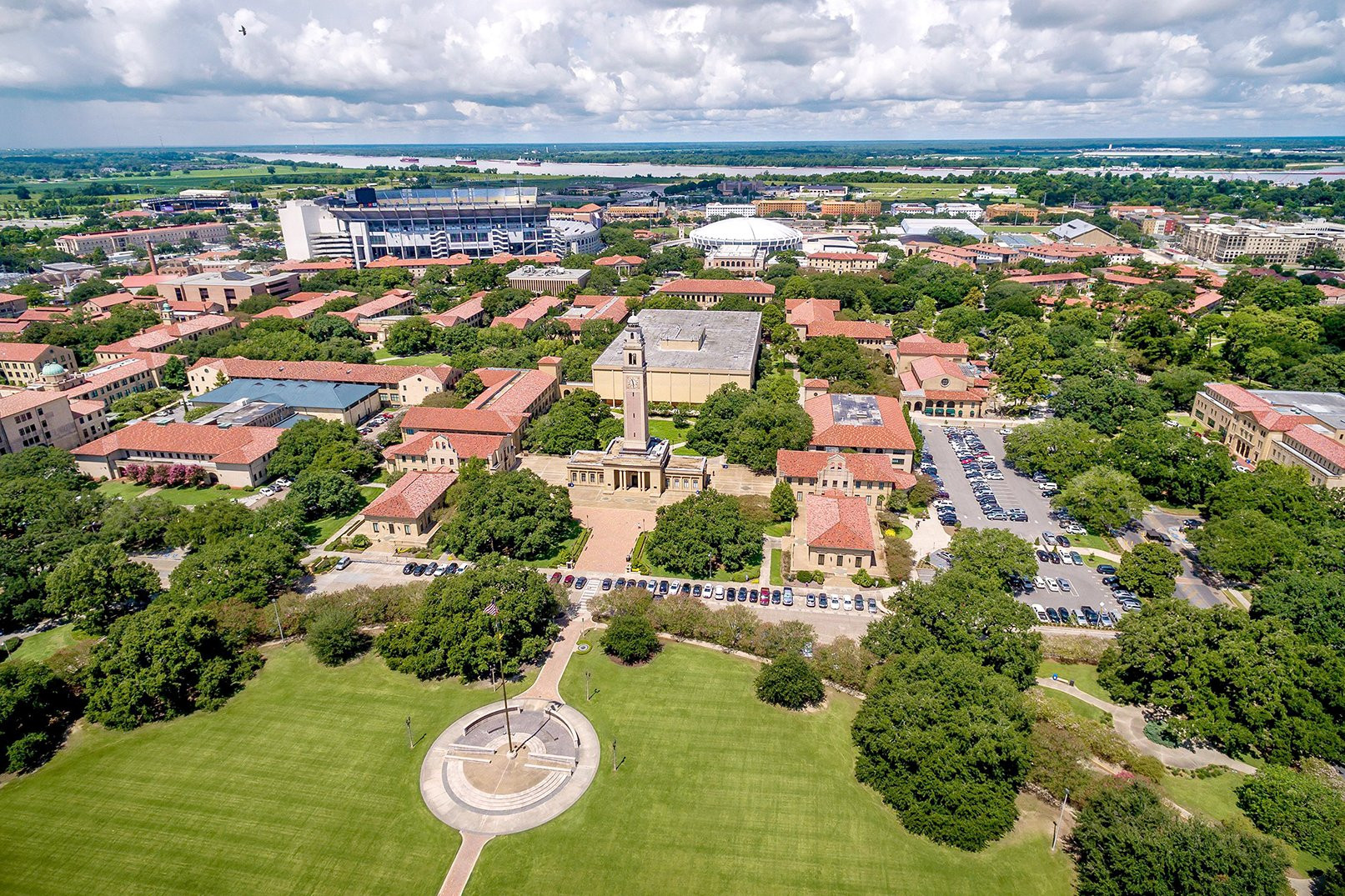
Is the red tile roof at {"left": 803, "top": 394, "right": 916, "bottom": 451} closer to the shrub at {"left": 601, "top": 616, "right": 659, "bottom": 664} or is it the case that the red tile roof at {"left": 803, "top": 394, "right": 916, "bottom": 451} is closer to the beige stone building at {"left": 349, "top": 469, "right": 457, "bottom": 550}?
the shrub at {"left": 601, "top": 616, "right": 659, "bottom": 664}

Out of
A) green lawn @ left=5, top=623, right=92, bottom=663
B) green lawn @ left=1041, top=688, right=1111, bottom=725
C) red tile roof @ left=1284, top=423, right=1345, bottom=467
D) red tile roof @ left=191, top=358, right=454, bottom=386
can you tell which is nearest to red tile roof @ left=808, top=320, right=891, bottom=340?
red tile roof @ left=1284, top=423, right=1345, bottom=467

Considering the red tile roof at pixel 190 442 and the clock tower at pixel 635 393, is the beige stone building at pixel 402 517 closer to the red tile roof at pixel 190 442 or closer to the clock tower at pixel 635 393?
the red tile roof at pixel 190 442

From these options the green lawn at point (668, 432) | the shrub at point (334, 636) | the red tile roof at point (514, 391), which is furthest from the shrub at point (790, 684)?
the red tile roof at point (514, 391)

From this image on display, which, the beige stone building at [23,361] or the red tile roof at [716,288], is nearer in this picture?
the beige stone building at [23,361]

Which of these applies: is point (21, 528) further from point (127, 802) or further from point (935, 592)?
point (935, 592)

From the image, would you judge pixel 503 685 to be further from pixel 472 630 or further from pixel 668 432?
pixel 668 432

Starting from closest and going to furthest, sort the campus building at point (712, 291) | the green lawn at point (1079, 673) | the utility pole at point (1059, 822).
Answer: the utility pole at point (1059, 822) → the green lawn at point (1079, 673) → the campus building at point (712, 291)
